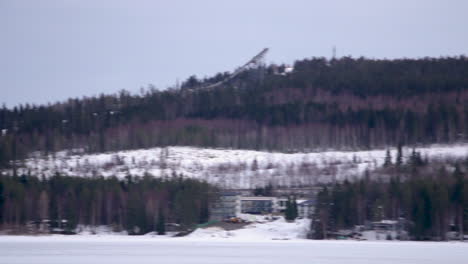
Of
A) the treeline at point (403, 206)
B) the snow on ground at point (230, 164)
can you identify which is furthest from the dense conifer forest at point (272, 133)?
the snow on ground at point (230, 164)

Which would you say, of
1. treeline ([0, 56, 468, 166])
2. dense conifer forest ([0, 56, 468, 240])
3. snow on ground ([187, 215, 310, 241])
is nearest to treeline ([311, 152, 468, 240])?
dense conifer forest ([0, 56, 468, 240])

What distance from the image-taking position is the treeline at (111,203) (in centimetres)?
3300

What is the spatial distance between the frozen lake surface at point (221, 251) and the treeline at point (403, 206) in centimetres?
126

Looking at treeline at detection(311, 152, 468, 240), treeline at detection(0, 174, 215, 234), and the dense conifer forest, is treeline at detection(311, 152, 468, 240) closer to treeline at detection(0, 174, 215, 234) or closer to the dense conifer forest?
the dense conifer forest

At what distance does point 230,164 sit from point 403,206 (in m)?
21.3

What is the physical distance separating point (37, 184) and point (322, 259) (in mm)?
22308

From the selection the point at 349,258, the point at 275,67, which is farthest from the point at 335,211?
the point at 275,67

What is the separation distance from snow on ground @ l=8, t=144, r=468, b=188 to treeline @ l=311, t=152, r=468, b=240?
Result: 10.3 meters

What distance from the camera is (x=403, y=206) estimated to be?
30125 mm

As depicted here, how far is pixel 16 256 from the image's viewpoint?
22891 millimetres

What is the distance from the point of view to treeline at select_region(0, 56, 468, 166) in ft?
196

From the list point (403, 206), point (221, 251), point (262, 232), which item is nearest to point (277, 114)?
point (262, 232)

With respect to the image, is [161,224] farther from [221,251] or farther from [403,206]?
[403,206]

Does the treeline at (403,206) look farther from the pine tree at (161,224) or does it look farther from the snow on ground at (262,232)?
the pine tree at (161,224)
